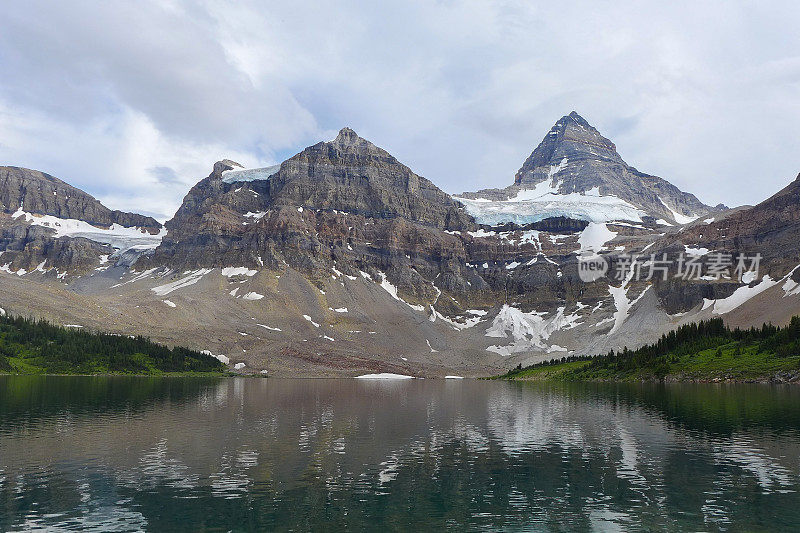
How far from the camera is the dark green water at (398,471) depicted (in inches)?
1288

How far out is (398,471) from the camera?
44.9m

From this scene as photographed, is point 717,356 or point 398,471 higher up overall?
point 717,356

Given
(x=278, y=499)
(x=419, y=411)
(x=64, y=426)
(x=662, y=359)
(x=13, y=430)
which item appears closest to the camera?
(x=278, y=499)

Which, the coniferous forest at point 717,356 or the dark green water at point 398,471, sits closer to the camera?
the dark green water at point 398,471

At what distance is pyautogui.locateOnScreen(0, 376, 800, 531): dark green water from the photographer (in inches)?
1288

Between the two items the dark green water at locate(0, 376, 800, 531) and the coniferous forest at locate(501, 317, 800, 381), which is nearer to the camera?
the dark green water at locate(0, 376, 800, 531)

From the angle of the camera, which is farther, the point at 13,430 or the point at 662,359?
the point at 662,359

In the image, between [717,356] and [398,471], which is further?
[717,356]

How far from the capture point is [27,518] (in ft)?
104

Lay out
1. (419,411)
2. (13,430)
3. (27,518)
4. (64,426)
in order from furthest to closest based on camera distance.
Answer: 1. (419,411)
2. (64,426)
3. (13,430)
4. (27,518)

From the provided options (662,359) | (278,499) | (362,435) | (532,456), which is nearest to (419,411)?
(362,435)

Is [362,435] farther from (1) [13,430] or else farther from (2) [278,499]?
(1) [13,430]

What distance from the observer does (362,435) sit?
63188 millimetres

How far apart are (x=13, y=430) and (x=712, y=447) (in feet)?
238
